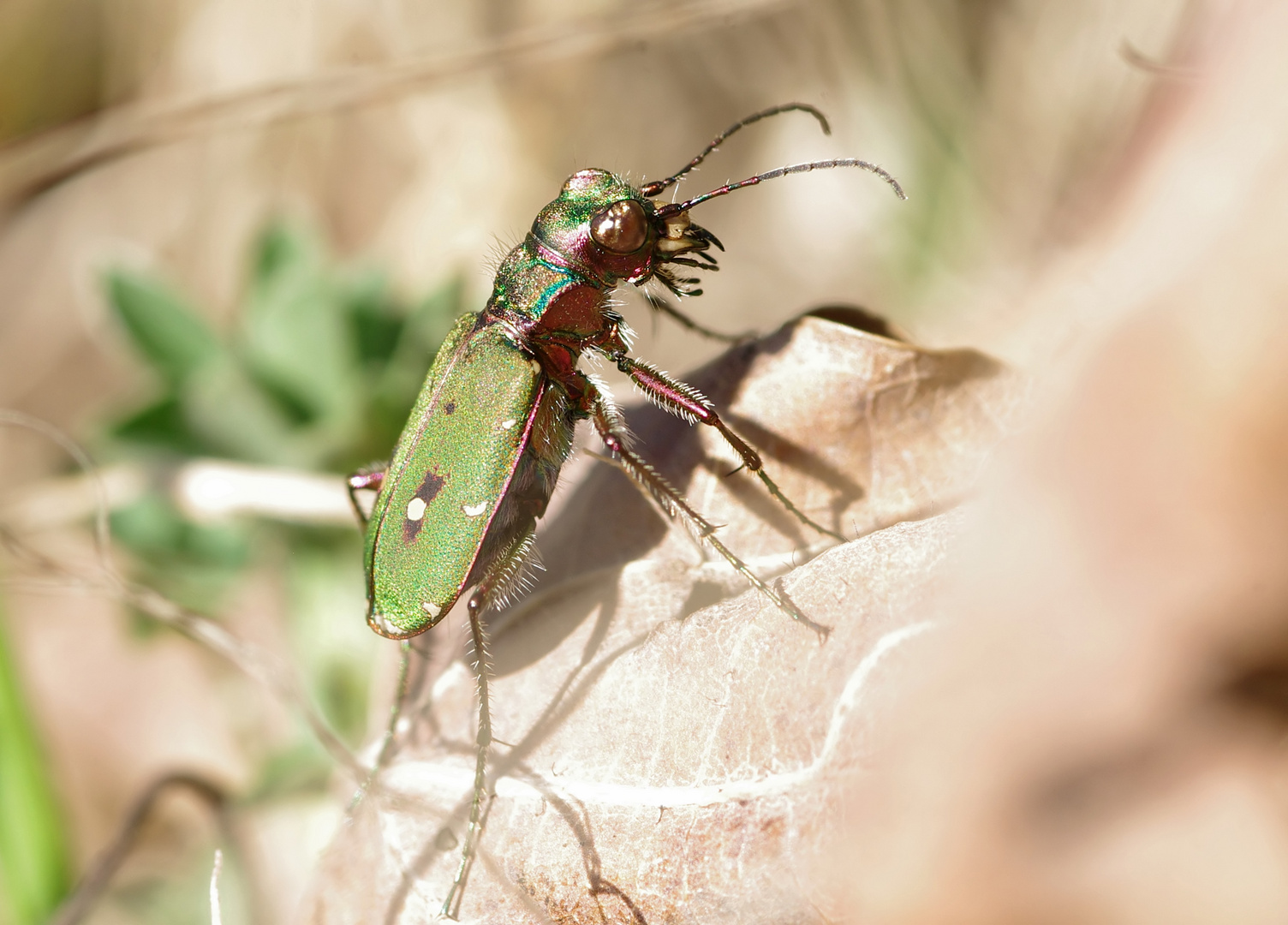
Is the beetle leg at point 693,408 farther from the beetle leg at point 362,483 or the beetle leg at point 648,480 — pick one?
the beetle leg at point 362,483

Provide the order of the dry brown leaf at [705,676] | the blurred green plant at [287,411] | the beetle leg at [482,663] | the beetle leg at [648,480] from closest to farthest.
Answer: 1. the dry brown leaf at [705,676]
2. the beetle leg at [482,663]
3. the beetle leg at [648,480]
4. the blurred green plant at [287,411]

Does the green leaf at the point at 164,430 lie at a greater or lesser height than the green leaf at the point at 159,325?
lesser

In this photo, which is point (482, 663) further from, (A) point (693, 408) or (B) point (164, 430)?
(B) point (164, 430)

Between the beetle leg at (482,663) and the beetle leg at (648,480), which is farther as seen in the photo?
the beetle leg at (648,480)

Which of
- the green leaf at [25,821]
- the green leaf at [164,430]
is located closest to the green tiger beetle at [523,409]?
the green leaf at [164,430]

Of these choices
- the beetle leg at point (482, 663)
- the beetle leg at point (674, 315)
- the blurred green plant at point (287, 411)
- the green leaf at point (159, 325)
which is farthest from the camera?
the green leaf at point (159, 325)

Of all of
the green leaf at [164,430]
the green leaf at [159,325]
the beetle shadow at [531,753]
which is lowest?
the beetle shadow at [531,753]
